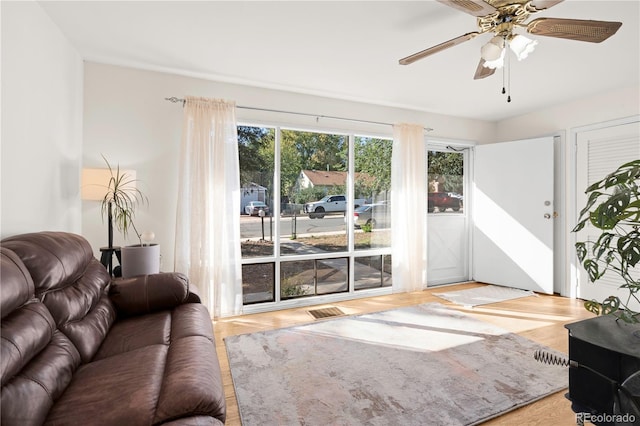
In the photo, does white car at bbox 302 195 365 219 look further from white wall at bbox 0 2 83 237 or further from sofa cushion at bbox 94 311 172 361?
white wall at bbox 0 2 83 237

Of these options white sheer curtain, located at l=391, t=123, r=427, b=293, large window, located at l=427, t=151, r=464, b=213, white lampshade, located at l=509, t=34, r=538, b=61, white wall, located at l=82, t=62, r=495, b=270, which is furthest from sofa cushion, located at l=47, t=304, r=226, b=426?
large window, located at l=427, t=151, r=464, b=213

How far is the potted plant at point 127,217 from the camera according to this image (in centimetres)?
248

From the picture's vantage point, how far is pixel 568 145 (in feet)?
13.0

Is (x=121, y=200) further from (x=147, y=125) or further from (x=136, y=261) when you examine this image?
Answer: (x=147, y=125)

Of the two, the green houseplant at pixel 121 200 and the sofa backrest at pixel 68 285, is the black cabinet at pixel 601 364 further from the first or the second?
the green houseplant at pixel 121 200

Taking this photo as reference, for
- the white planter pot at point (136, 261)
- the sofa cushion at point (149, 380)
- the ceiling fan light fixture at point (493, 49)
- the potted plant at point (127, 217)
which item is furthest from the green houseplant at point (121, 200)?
the ceiling fan light fixture at point (493, 49)

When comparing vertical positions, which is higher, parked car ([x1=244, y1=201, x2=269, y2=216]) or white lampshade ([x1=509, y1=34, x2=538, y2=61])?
white lampshade ([x1=509, y1=34, x2=538, y2=61])

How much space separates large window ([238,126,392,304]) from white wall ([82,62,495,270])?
1.29 ft

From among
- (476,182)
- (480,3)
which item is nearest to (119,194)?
(480,3)

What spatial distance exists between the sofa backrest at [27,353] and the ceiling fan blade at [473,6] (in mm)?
2270

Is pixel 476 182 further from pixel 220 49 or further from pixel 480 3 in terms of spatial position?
pixel 220 49

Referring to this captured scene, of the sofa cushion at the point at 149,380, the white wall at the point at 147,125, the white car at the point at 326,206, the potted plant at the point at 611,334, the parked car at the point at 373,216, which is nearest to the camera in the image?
the potted plant at the point at 611,334

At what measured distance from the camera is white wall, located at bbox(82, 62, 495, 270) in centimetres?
281

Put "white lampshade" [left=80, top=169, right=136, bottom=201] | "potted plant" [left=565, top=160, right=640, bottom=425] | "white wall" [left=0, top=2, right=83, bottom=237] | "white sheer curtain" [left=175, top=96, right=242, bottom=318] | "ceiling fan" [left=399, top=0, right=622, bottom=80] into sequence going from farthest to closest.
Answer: "white sheer curtain" [left=175, top=96, right=242, bottom=318], "white lampshade" [left=80, top=169, right=136, bottom=201], "white wall" [left=0, top=2, right=83, bottom=237], "ceiling fan" [left=399, top=0, right=622, bottom=80], "potted plant" [left=565, top=160, right=640, bottom=425]
